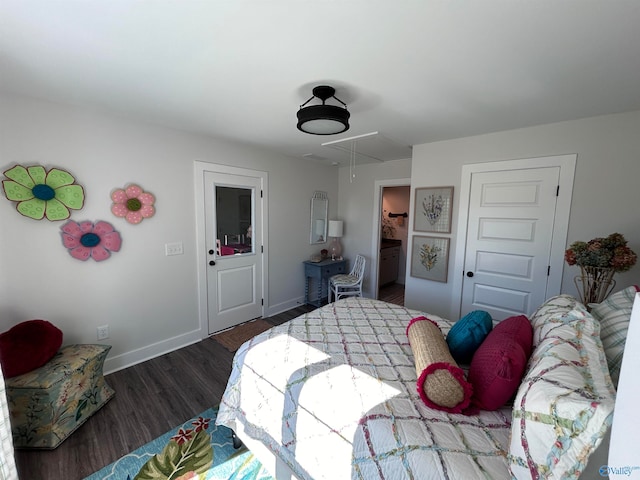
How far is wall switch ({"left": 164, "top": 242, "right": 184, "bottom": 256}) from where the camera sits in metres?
2.76

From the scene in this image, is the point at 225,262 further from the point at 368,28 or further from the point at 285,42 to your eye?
the point at 368,28

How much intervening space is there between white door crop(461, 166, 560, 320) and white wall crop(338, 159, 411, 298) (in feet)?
4.94

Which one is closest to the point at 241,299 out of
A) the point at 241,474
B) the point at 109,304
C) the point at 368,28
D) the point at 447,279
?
the point at 109,304

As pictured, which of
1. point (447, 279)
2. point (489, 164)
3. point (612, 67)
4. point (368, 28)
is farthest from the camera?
point (447, 279)

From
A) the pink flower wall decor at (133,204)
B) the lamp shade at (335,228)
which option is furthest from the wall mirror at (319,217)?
the pink flower wall decor at (133,204)

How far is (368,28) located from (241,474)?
8.13 feet

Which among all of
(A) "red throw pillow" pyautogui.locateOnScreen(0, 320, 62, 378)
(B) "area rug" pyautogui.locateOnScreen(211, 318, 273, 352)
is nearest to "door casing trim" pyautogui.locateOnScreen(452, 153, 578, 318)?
(B) "area rug" pyautogui.locateOnScreen(211, 318, 273, 352)

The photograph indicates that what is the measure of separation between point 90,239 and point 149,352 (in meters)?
1.26

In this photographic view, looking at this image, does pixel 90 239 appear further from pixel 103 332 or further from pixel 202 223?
pixel 202 223

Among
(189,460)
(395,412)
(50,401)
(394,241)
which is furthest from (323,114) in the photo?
(394,241)

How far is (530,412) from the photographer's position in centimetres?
83

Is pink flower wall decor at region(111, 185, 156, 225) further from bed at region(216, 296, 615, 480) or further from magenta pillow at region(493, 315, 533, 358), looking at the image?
magenta pillow at region(493, 315, 533, 358)

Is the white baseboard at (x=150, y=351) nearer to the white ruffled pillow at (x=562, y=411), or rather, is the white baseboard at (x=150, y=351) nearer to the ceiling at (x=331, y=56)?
the ceiling at (x=331, y=56)

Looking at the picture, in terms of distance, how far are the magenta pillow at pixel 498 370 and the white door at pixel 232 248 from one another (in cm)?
278
